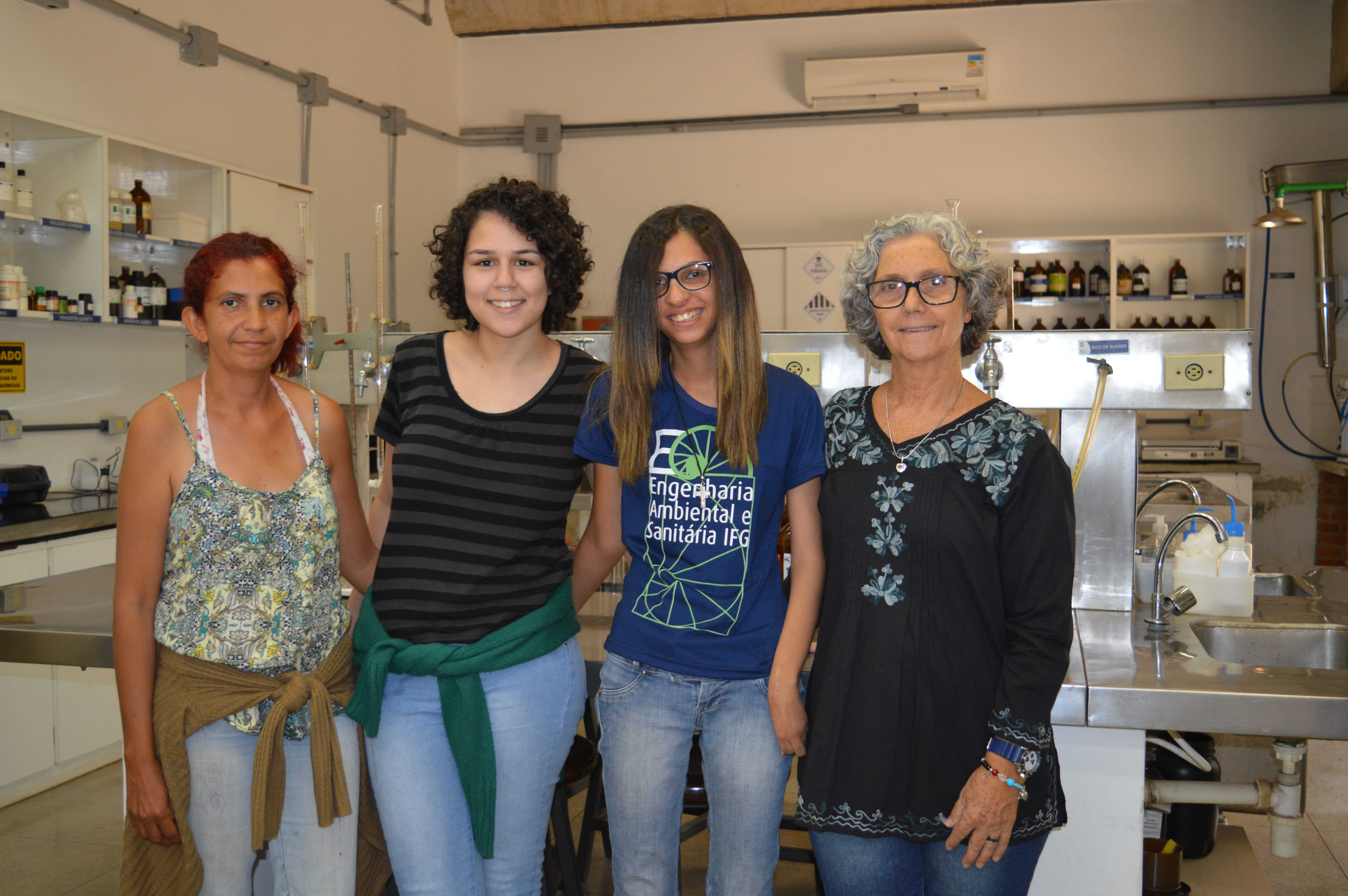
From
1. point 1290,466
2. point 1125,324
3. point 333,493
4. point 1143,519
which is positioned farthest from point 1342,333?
point 333,493

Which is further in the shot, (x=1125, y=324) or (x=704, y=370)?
(x=1125, y=324)

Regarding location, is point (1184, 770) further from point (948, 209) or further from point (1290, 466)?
point (1290, 466)

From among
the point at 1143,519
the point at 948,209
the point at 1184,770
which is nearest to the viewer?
the point at 948,209

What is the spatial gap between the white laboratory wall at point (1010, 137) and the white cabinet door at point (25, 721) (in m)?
3.66

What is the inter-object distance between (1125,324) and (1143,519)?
3515mm

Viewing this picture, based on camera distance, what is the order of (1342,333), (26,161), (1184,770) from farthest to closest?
1. (1342,333)
2. (26,161)
3. (1184,770)

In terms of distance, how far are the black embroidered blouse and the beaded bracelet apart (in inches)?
0.8

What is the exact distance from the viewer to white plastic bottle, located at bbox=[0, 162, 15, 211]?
3.40 metres

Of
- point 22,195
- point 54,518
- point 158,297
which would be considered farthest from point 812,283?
point 54,518

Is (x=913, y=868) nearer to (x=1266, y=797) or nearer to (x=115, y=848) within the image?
(x=1266, y=797)

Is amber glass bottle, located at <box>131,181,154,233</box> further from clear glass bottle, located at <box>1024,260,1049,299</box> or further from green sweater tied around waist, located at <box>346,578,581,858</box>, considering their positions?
clear glass bottle, located at <box>1024,260,1049,299</box>

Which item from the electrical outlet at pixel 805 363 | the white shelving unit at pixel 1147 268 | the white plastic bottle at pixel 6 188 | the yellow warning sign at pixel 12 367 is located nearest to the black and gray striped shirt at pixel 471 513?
the electrical outlet at pixel 805 363

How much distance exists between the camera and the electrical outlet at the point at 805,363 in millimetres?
2121

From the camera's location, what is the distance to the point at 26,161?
3.62 m
